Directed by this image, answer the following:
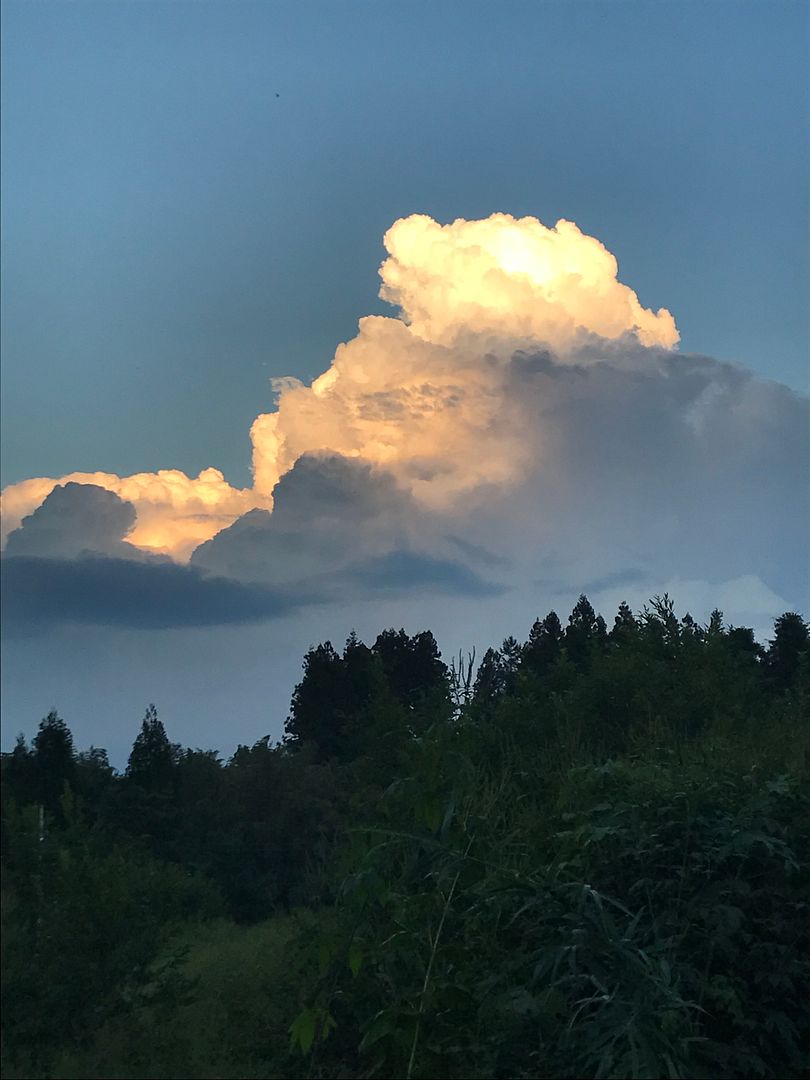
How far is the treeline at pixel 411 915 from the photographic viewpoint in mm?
6988

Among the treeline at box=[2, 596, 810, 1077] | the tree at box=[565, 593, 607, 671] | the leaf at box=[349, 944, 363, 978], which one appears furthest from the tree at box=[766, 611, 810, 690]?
the leaf at box=[349, 944, 363, 978]

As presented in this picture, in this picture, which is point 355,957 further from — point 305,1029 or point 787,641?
point 787,641

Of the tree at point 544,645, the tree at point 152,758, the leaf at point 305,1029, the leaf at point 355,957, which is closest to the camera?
the leaf at point 305,1029

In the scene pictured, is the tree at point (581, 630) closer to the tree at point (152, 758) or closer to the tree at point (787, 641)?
the tree at point (787, 641)

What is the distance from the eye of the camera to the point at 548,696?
22.0 m

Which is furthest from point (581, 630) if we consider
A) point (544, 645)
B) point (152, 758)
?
point (152, 758)

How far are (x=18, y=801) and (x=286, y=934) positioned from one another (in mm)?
3808

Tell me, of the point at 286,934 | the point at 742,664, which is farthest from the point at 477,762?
the point at 742,664

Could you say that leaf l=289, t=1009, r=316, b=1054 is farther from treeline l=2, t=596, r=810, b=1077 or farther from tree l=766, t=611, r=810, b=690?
tree l=766, t=611, r=810, b=690

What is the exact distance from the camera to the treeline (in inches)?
275

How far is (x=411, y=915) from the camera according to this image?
778 centimetres

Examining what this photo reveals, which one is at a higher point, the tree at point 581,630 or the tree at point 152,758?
the tree at point 581,630

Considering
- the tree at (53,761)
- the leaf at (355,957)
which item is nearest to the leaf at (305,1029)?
the leaf at (355,957)

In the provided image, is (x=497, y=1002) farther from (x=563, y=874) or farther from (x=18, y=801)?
(x=18, y=801)
